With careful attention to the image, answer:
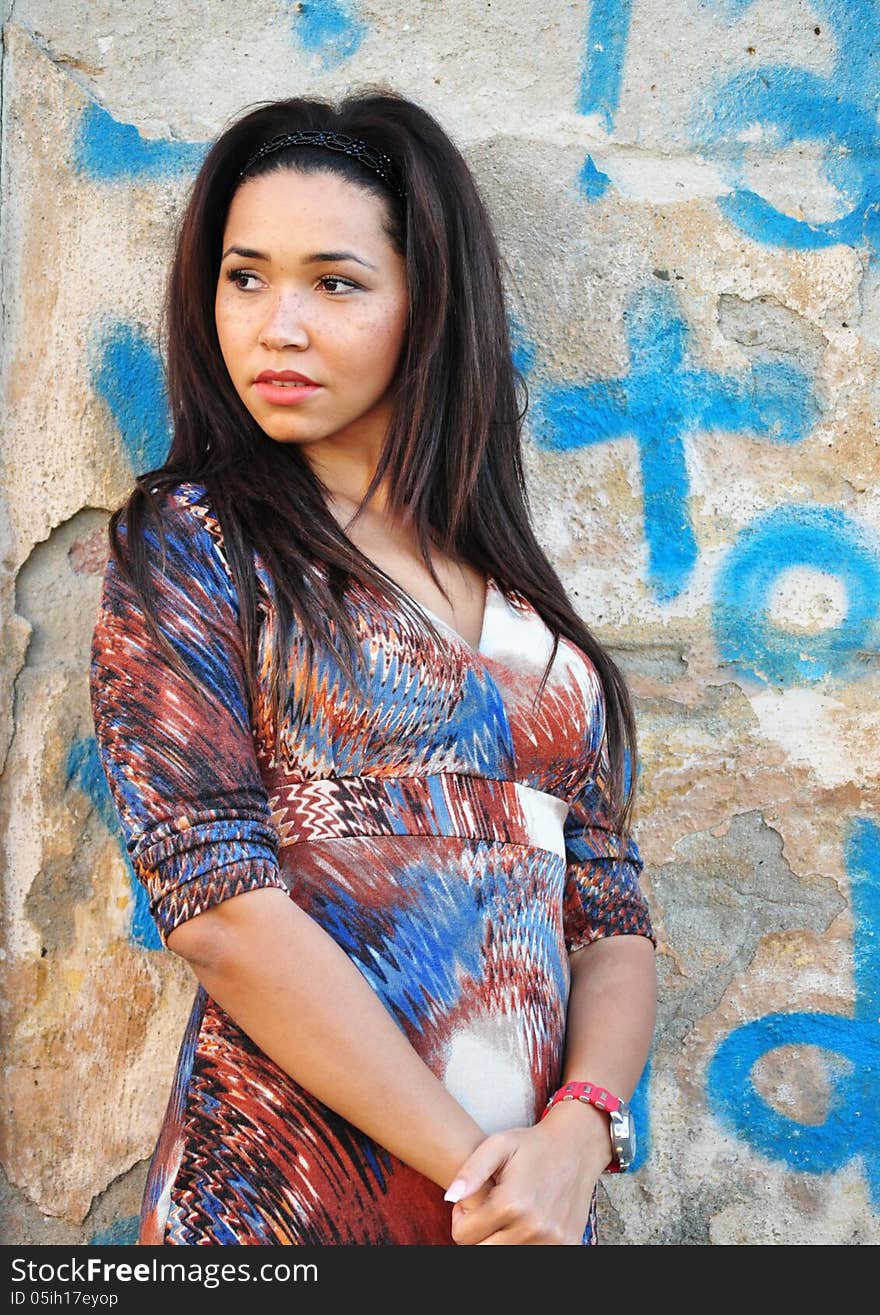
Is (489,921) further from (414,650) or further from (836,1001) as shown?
(836,1001)

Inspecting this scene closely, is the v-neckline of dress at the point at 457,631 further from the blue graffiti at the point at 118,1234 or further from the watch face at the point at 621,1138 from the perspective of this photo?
the blue graffiti at the point at 118,1234

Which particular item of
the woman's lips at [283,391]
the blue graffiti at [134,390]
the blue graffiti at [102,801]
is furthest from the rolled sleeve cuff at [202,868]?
the blue graffiti at [134,390]

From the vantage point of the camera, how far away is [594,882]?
1838 mm

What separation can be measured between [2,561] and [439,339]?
93 centimetres

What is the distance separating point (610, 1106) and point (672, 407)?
129cm

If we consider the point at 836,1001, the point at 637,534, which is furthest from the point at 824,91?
the point at 836,1001

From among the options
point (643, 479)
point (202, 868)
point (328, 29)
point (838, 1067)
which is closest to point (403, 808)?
point (202, 868)

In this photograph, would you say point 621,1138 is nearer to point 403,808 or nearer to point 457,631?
point 403,808

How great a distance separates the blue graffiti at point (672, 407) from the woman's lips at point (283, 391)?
30.5 inches

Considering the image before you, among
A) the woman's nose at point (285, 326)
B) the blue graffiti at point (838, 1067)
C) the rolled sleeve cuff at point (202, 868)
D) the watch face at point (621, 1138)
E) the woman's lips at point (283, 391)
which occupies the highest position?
the woman's nose at point (285, 326)

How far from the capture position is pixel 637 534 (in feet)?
7.79

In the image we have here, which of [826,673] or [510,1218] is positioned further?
[826,673]

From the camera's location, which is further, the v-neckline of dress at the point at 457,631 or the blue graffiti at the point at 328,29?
the blue graffiti at the point at 328,29

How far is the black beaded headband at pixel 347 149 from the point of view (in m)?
1.77
